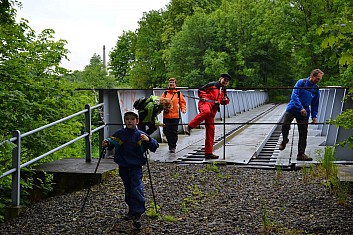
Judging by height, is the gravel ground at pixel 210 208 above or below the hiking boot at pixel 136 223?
below

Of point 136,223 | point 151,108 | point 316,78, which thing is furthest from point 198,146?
point 136,223

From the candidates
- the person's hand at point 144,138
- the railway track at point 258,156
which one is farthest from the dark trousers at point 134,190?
the railway track at point 258,156

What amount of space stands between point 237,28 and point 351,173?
54.6 meters

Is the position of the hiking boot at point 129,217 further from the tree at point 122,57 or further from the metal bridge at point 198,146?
the tree at point 122,57

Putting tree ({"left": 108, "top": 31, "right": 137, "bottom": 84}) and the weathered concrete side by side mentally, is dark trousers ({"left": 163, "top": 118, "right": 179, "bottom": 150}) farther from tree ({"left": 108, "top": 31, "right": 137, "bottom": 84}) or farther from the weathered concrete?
tree ({"left": 108, "top": 31, "right": 137, "bottom": 84})

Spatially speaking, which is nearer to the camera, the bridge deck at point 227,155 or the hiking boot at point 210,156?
the bridge deck at point 227,155

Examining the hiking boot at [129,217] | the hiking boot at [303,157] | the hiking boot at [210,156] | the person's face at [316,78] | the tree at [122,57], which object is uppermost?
the person's face at [316,78]

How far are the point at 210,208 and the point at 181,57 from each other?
54.0 metres

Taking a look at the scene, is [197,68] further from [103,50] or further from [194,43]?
[103,50]

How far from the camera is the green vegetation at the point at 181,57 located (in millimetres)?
7598

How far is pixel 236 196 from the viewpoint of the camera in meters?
7.46

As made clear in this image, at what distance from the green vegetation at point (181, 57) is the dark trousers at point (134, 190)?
140 centimetres

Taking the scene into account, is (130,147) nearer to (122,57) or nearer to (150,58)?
(150,58)

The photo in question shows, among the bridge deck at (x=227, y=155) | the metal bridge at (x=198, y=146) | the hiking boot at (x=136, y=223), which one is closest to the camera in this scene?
the hiking boot at (x=136, y=223)
